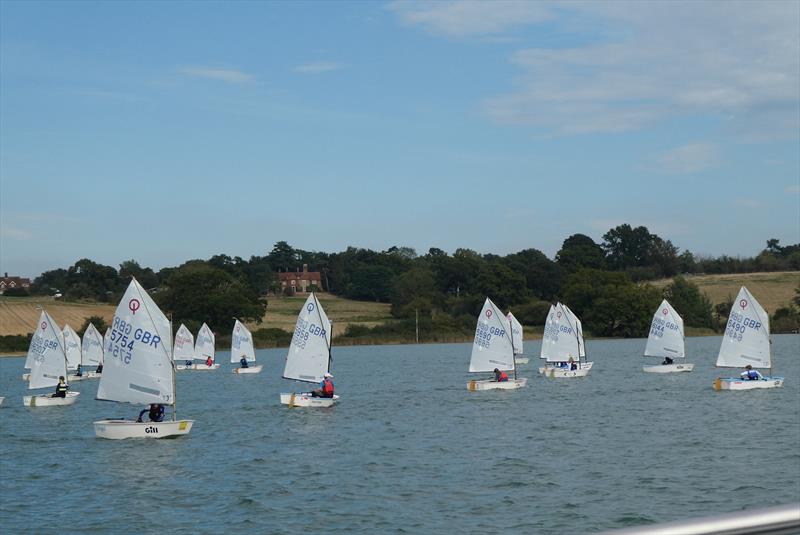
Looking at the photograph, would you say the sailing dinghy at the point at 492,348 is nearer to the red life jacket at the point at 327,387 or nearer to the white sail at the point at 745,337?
the white sail at the point at 745,337

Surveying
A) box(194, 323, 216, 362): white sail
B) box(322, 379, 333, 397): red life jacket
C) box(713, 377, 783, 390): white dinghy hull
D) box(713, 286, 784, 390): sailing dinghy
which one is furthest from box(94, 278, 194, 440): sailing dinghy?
box(194, 323, 216, 362): white sail

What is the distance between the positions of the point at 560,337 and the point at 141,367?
3663cm

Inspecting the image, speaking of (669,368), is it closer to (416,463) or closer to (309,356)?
(309,356)

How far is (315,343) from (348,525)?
22.9 m

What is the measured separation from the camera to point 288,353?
5225 cm

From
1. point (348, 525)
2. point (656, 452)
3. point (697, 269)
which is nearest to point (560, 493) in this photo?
point (348, 525)

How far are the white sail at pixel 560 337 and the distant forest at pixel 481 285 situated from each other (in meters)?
42.1

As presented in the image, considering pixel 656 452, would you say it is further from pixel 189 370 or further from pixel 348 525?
pixel 189 370

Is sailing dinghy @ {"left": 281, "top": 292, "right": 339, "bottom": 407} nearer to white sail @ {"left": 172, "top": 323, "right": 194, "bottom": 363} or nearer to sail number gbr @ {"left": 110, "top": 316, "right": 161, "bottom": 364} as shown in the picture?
sail number gbr @ {"left": 110, "top": 316, "right": 161, "bottom": 364}

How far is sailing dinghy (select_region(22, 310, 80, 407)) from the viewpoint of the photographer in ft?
161

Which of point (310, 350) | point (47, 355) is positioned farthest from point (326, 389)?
point (47, 355)

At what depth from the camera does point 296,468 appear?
89.9 ft

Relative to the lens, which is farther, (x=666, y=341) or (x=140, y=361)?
(x=666, y=341)

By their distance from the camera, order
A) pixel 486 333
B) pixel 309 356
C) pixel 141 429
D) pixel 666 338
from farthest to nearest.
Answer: pixel 666 338 < pixel 486 333 < pixel 309 356 < pixel 141 429
